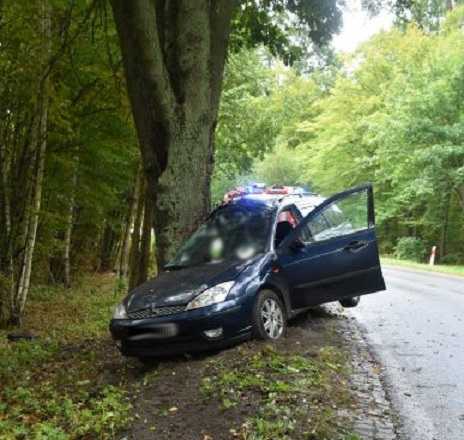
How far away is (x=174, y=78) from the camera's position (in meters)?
8.33

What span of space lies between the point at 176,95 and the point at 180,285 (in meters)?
2.74

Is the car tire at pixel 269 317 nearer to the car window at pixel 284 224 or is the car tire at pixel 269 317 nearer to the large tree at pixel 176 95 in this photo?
the car window at pixel 284 224

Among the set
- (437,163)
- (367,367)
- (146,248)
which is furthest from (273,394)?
(437,163)

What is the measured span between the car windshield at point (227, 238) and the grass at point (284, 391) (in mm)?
1600

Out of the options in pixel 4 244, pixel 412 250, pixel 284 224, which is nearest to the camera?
pixel 284 224

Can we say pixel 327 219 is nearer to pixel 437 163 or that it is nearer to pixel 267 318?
pixel 267 318

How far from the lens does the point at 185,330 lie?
666 centimetres

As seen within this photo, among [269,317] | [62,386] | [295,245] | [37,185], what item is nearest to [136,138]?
[37,185]

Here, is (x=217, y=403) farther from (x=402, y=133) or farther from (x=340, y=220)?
(x=402, y=133)

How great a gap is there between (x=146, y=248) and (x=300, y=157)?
1157 inches

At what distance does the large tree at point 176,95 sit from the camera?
793 cm

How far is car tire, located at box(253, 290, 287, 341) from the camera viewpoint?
710 centimetres

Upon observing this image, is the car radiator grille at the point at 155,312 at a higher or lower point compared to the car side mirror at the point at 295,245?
lower

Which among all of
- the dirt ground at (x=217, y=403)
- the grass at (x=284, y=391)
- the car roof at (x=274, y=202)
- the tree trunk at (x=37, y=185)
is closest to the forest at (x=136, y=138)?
the tree trunk at (x=37, y=185)
